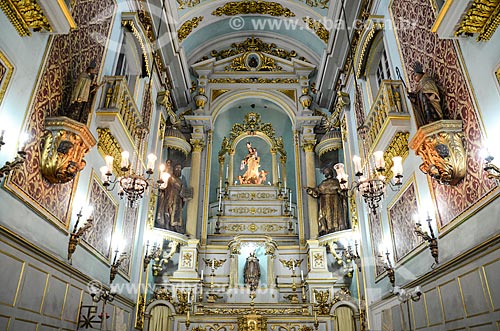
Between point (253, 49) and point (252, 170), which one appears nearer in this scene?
point (252, 170)

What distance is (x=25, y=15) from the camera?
4.45m

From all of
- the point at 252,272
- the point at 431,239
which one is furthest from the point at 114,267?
the point at 431,239

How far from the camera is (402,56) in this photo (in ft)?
23.2

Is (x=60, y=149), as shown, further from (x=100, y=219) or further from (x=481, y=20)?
(x=481, y=20)

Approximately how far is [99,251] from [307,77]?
9.09m

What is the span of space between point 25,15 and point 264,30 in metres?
10.4

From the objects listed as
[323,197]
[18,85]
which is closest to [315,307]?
[323,197]

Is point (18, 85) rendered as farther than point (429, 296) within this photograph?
No

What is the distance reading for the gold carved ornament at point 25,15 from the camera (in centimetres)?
426

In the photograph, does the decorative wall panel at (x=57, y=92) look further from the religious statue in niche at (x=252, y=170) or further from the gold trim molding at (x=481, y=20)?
the religious statue in niche at (x=252, y=170)

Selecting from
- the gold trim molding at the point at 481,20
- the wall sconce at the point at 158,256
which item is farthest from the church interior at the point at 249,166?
the wall sconce at the point at 158,256

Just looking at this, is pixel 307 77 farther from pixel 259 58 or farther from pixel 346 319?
pixel 346 319

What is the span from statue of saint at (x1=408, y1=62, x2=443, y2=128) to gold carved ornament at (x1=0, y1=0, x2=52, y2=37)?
4885mm

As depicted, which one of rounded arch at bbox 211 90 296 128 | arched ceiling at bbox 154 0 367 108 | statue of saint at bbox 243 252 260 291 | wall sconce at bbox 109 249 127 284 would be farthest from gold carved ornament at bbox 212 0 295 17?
wall sconce at bbox 109 249 127 284
